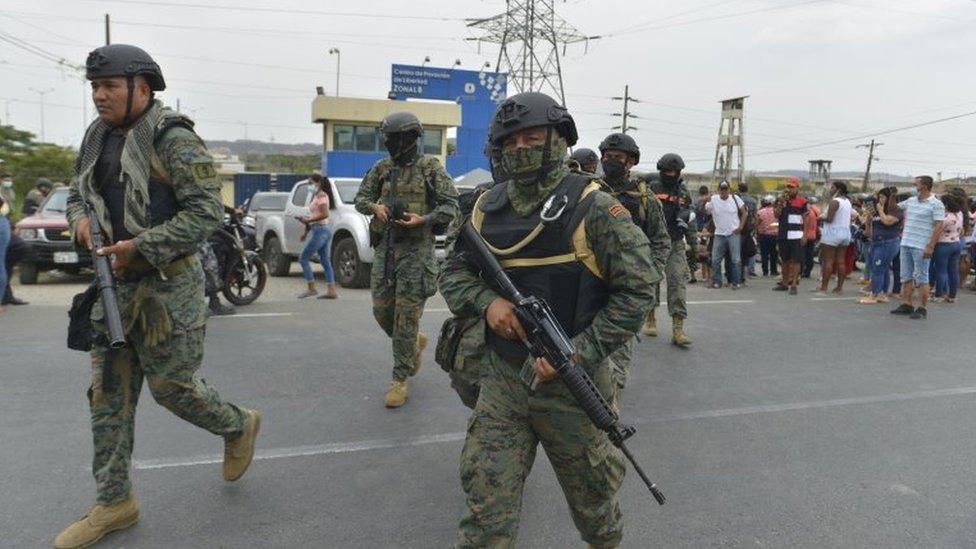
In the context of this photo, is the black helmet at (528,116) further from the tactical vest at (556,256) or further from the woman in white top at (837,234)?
the woman in white top at (837,234)

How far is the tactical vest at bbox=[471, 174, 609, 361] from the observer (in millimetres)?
2521

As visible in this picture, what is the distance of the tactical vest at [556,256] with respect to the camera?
2.52m

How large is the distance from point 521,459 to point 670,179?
471cm

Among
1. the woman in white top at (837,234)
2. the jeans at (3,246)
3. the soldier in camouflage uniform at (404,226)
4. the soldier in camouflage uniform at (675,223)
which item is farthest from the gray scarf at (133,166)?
the woman in white top at (837,234)

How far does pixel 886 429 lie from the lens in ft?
15.8

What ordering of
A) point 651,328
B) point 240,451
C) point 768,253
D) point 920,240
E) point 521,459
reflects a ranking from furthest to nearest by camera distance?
point 768,253 < point 920,240 < point 651,328 < point 240,451 < point 521,459

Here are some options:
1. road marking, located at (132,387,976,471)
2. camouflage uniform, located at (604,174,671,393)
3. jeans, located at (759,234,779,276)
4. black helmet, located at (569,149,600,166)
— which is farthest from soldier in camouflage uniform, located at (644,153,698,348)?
jeans, located at (759,234,779,276)

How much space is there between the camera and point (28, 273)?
10.8m

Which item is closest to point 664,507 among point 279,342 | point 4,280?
point 279,342

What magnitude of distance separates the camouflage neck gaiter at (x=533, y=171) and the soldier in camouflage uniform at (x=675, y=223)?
4144 mm

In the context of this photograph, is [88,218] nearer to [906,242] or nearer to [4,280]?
[4,280]

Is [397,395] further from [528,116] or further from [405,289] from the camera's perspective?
[528,116]

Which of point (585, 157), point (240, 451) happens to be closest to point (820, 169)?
point (585, 157)

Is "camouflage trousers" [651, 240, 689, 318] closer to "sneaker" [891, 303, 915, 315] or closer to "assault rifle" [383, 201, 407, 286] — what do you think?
"assault rifle" [383, 201, 407, 286]
